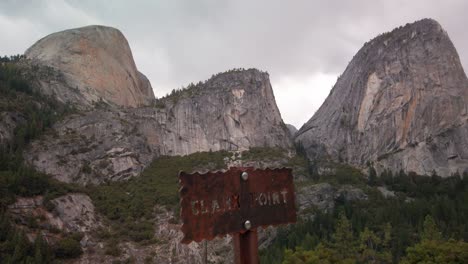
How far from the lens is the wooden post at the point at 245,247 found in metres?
5.57

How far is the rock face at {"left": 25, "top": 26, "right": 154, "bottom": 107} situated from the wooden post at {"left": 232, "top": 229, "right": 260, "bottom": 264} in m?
92.5

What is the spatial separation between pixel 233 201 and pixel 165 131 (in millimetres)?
91387

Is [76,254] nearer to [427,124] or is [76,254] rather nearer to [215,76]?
[215,76]

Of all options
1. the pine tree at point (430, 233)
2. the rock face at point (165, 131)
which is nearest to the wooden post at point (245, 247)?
the pine tree at point (430, 233)

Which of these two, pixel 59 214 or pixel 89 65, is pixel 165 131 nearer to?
pixel 89 65

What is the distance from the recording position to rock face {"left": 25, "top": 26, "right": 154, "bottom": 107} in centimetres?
9575

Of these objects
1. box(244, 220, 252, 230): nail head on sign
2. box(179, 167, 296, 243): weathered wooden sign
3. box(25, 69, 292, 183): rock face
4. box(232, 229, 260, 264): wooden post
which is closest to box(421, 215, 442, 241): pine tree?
box(179, 167, 296, 243): weathered wooden sign

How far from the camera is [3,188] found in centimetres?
5044

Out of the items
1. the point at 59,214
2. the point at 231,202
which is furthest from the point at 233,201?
the point at 59,214

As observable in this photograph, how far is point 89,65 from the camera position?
105 metres

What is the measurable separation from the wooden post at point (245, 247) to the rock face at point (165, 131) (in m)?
70.2

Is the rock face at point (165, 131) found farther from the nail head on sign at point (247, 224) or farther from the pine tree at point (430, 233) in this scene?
the nail head on sign at point (247, 224)

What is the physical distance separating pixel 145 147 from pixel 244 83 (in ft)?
101

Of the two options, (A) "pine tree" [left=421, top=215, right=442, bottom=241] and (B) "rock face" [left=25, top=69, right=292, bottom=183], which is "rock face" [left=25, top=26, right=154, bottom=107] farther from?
(A) "pine tree" [left=421, top=215, right=442, bottom=241]
